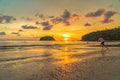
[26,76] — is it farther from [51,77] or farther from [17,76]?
[51,77]

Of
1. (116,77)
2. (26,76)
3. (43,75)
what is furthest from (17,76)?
(116,77)

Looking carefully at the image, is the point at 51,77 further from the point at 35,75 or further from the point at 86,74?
the point at 86,74

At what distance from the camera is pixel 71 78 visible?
639 inches

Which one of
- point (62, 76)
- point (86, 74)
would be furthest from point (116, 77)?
point (62, 76)

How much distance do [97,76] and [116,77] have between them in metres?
1.26

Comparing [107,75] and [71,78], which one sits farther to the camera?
[107,75]

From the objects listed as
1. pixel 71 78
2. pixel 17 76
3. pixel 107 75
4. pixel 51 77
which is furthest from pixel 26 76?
pixel 107 75

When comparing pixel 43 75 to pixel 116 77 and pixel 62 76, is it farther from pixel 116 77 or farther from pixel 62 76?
pixel 116 77

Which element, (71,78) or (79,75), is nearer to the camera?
(71,78)

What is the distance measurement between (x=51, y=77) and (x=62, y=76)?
0.78m

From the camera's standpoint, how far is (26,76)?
1706cm

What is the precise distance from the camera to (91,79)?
16.0 m

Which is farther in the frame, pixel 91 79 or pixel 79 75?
pixel 79 75

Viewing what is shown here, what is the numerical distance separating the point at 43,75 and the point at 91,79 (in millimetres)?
3362
